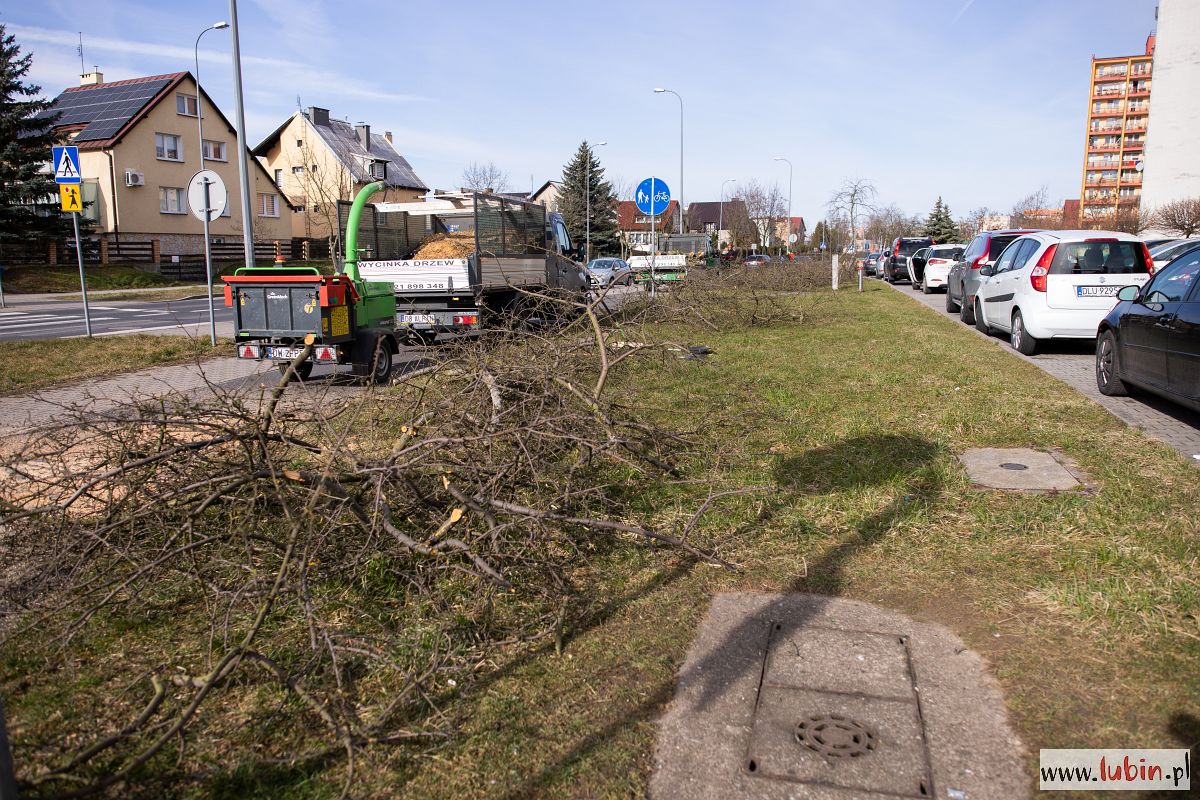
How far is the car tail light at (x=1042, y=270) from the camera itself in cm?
1209

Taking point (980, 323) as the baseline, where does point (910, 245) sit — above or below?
above

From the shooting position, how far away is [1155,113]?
2093 inches

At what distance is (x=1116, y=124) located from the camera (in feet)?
364

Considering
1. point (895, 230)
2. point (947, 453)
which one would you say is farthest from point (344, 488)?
point (895, 230)

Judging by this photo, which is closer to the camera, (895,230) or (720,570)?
(720,570)

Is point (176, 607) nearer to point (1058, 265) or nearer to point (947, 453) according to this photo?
point (947, 453)

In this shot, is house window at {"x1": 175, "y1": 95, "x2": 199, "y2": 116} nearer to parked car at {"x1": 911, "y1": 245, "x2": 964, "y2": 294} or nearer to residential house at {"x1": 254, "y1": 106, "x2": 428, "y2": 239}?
residential house at {"x1": 254, "y1": 106, "x2": 428, "y2": 239}

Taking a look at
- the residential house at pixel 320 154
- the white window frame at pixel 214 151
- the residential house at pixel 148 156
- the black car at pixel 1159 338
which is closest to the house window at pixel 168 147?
the residential house at pixel 148 156

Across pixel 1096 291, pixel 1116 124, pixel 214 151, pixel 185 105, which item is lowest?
pixel 1096 291

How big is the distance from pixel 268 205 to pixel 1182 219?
4596 cm

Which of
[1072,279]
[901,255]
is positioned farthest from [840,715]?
[901,255]

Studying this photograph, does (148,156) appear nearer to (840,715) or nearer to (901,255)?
(901,255)

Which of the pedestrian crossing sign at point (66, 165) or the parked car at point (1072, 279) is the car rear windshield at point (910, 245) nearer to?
the parked car at point (1072, 279)

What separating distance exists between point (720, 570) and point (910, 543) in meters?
1.15
